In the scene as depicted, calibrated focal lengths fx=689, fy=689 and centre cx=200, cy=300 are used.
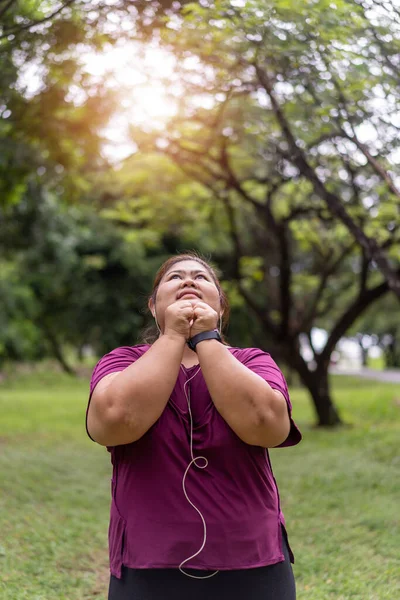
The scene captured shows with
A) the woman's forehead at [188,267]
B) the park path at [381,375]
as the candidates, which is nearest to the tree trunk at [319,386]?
the woman's forehead at [188,267]

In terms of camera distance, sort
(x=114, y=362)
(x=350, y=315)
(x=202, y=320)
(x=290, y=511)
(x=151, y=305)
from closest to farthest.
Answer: (x=202, y=320) < (x=114, y=362) < (x=151, y=305) < (x=290, y=511) < (x=350, y=315)

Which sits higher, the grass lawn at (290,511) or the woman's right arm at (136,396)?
the woman's right arm at (136,396)

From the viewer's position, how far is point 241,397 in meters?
1.90

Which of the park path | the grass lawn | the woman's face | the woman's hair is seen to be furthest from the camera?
the park path

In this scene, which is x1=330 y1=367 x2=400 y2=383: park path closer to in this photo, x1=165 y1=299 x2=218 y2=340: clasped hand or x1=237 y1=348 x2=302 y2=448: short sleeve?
x1=237 y1=348 x2=302 y2=448: short sleeve

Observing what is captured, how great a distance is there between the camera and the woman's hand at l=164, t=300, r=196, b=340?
6.53ft

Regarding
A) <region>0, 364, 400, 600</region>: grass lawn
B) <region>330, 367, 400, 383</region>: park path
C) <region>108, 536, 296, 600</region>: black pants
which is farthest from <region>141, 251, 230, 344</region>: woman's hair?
<region>330, 367, 400, 383</region>: park path

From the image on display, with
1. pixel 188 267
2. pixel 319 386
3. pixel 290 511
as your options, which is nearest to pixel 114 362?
pixel 188 267

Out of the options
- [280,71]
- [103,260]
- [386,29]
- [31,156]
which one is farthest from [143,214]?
[103,260]

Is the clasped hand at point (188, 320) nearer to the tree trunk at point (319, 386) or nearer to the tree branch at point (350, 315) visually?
the tree branch at point (350, 315)

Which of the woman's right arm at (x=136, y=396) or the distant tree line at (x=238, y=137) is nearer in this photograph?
the woman's right arm at (x=136, y=396)

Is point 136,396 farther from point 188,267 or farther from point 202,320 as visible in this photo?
point 188,267

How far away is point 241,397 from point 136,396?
0.29 m

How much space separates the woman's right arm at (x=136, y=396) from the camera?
1899mm
